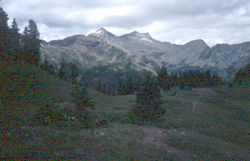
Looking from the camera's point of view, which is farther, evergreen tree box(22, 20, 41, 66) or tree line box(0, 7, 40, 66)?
evergreen tree box(22, 20, 41, 66)

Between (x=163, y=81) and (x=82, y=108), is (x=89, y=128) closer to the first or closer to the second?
(x=82, y=108)

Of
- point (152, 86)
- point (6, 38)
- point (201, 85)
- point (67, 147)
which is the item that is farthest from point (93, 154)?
point (201, 85)

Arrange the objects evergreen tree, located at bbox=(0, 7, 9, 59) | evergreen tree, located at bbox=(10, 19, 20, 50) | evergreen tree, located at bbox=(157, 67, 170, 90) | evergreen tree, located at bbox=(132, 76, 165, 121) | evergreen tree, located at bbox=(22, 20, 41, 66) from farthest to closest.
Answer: evergreen tree, located at bbox=(157, 67, 170, 90) < evergreen tree, located at bbox=(22, 20, 41, 66) < evergreen tree, located at bbox=(10, 19, 20, 50) < evergreen tree, located at bbox=(0, 7, 9, 59) < evergreen tree, located at bbox=(132, 76, 165, 121)

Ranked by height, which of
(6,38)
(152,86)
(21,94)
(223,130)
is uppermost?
(6,38)

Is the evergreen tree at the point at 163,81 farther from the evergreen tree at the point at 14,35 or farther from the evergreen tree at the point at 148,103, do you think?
the evergreen tree at the point at 148,103

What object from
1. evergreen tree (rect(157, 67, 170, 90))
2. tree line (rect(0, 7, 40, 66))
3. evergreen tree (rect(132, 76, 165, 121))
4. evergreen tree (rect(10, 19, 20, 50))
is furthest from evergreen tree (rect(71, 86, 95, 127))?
evergreen tree (rect(157, 67, 170, 90))

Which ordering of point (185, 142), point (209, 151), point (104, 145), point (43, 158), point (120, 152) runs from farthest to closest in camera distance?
point (185, 142) → point (209, 151) → point (104, 145) → point (120, 152) → point (43, 158)

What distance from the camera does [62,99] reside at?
3991 centimetres

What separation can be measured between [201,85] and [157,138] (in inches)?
3272

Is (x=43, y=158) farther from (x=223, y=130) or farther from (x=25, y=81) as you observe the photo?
(x=25, y=81)

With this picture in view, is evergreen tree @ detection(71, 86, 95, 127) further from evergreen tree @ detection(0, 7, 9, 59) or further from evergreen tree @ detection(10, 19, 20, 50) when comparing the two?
evergreen tree @ detection(10, 19, 20, 50)

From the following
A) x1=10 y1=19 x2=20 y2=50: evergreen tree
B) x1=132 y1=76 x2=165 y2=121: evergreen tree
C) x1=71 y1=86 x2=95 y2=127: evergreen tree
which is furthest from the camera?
x1=10 y1=19 x2=20 y2=50: evergreen tree

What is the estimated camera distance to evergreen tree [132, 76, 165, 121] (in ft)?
75.4

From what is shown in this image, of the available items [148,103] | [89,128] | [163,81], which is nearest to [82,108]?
[89,128]
